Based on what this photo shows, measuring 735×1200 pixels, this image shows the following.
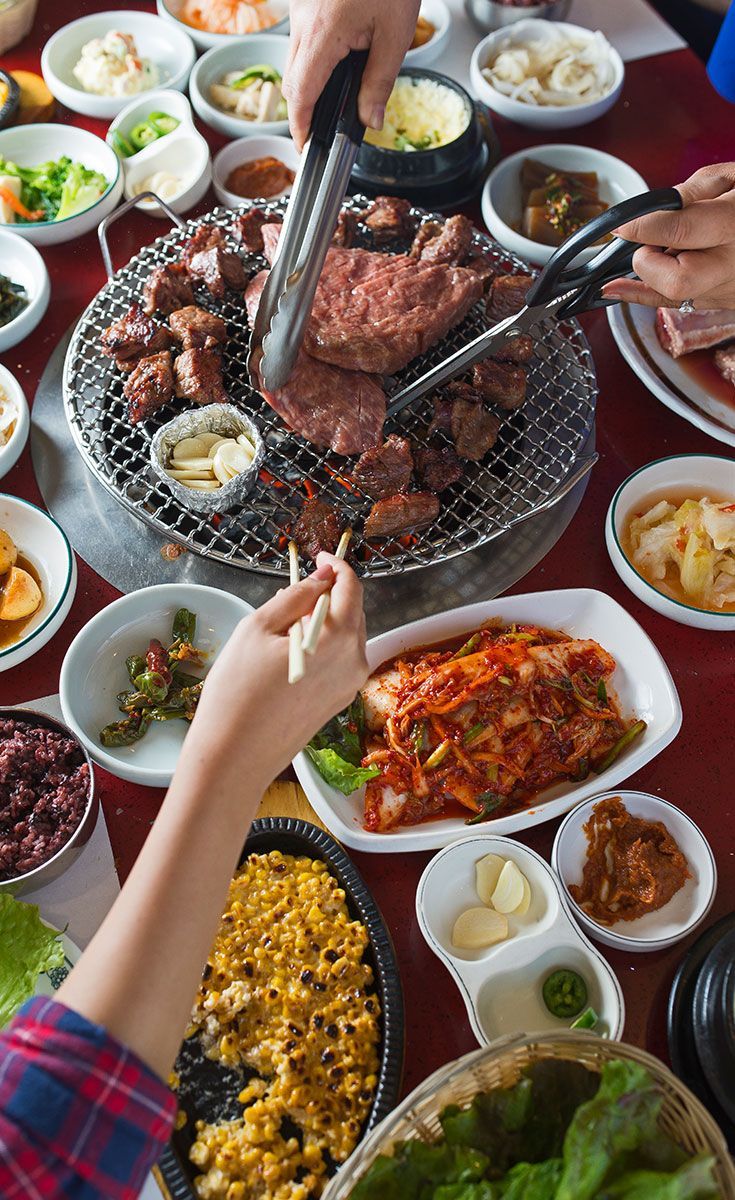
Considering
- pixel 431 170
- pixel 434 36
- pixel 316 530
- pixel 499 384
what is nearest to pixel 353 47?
pixel 499 384

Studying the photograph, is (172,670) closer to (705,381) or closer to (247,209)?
(247,209)

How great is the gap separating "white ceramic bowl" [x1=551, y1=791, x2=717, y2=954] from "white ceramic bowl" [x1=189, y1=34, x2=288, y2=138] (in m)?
3.74

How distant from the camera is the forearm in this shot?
169 centimetres

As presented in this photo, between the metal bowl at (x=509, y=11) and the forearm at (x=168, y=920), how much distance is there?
496 centimetres

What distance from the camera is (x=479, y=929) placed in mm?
2627

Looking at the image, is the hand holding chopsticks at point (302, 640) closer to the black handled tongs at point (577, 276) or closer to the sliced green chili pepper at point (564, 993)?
the sliced green chili pepper at point (564, 993)

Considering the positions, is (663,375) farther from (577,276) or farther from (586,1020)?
(586,1020)

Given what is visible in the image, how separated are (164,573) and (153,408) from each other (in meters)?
0.60

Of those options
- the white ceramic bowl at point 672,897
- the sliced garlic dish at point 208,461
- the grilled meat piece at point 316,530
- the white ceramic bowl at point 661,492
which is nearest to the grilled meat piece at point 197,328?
the sliced garlic dish at point 208,461

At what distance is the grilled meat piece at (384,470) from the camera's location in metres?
3.29

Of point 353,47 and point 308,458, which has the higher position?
point 353,47

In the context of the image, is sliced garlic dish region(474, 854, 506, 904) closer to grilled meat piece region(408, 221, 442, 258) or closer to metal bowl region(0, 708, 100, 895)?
metal bowl region(0, 708, 100, 895)

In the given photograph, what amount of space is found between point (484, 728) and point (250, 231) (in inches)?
91.4

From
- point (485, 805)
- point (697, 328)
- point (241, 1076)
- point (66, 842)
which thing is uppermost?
point (697, 328)
